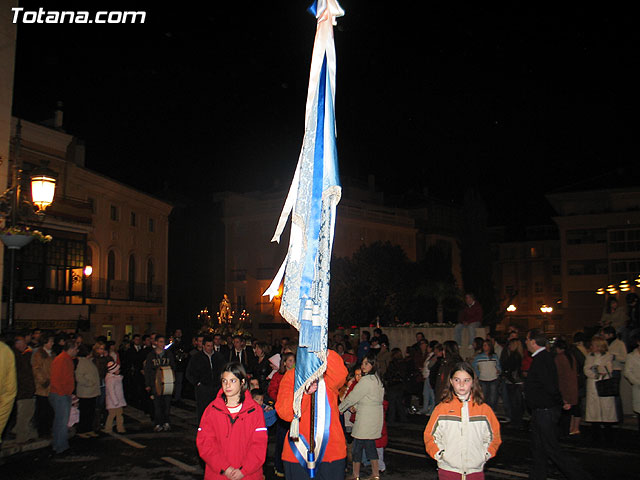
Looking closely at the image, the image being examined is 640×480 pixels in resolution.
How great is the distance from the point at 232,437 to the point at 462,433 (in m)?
1.90

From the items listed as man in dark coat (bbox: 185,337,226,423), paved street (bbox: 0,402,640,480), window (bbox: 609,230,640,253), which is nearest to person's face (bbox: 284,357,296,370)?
paved street (bbox: 0,402,640,480)

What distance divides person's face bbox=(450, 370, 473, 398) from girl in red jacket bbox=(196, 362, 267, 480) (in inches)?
65.3

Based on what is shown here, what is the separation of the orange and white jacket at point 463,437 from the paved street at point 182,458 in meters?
3.64

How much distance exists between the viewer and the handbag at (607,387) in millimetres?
11938

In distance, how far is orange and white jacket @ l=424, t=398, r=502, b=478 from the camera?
5.36 metres

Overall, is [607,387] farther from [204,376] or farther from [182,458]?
[182,458]

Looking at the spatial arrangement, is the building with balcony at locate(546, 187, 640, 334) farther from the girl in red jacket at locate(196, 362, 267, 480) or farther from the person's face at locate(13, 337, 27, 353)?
the girl in red jacket at locate(196, 362, 267, 480)

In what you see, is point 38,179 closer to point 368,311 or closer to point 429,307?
point 368,311

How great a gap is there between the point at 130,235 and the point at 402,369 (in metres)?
30.3

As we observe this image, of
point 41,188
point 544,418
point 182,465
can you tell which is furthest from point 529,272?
point 544,418

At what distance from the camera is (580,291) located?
50.5m

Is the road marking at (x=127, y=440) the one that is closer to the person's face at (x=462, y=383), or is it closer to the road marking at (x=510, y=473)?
the road marking at (x=510, y=473)

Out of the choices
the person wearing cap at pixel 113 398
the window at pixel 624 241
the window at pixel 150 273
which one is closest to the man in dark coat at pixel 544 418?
the person wearing cap at pixel 113 398

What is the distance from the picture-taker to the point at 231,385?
5387mm
